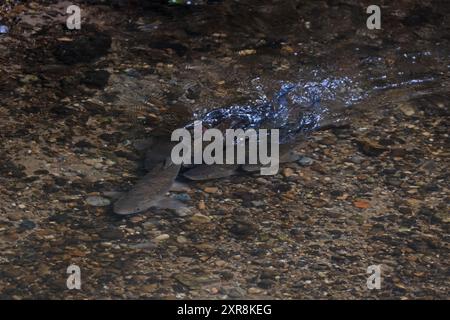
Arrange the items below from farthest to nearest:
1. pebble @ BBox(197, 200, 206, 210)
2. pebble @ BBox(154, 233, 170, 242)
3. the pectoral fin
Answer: pebble @ BBox(197, 200, 206, 210), the pectoral fin, pebble @ BBox(154, 233, 170, 242)

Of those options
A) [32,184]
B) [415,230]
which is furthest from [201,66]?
[415,230]

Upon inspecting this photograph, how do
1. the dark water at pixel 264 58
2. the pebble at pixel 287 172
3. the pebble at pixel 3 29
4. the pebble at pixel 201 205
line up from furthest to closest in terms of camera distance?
the pebble at pixel 3 29 < the dark water at pixel 264 58 < the pebble at pixel 287 172 < the pebble at pixel 201 205

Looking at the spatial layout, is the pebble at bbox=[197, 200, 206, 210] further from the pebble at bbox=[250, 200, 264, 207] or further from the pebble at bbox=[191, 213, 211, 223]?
the pebble at bbox=[250, 200, 264, 207]

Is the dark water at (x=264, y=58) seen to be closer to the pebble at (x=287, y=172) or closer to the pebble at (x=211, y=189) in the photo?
the pebble at (x=287, y=172)

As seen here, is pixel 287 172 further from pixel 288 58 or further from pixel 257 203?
pixel 288 58

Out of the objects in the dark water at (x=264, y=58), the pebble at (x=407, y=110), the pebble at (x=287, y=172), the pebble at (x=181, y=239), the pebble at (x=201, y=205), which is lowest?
the pebble at (x=181, y=239)

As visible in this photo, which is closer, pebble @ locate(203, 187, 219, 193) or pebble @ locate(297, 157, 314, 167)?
pebble @ locate(203, 187, 219, 193)

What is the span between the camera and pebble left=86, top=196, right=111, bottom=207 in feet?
11.9

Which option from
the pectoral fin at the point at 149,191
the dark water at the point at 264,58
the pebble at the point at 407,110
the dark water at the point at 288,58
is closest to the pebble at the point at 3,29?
the dark water at the point at 264,58

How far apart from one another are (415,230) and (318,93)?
140 centimetres

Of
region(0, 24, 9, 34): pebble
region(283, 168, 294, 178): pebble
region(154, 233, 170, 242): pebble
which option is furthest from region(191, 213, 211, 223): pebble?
region(0, 24, 9, 34): pebble

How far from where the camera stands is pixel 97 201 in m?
3.65

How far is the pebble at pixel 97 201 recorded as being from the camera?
11.9 ft

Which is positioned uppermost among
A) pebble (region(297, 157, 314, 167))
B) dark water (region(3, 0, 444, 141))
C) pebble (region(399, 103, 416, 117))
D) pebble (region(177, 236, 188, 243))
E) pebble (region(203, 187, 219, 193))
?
dark water (region(3, 0, 444, 141))
